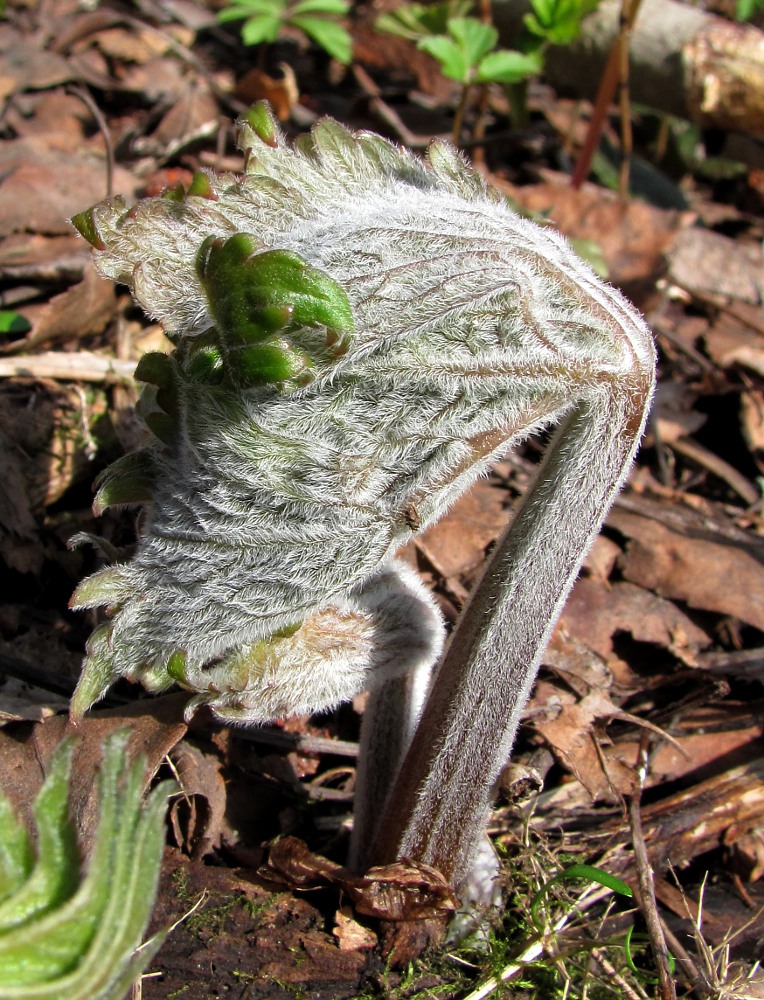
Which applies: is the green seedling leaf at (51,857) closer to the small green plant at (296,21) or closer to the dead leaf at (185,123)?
the dead leaf at (185,123)

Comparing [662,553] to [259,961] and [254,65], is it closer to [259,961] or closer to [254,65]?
[259,961]

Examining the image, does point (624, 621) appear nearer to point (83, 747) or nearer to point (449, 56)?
point (83, 747)

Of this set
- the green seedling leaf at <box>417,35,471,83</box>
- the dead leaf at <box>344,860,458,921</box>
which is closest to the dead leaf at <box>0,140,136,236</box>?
the green seedling leaf at <box>417,35,471,83</box>

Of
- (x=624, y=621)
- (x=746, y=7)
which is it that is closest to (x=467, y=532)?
(x=624, y=621)

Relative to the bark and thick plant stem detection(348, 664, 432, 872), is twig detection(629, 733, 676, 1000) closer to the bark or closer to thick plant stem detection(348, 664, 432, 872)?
thick plant stem detection(348, 664, 432, 872)

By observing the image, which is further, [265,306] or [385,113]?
[385,113]

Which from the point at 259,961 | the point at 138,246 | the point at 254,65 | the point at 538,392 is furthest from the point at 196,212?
the point at 254,65
